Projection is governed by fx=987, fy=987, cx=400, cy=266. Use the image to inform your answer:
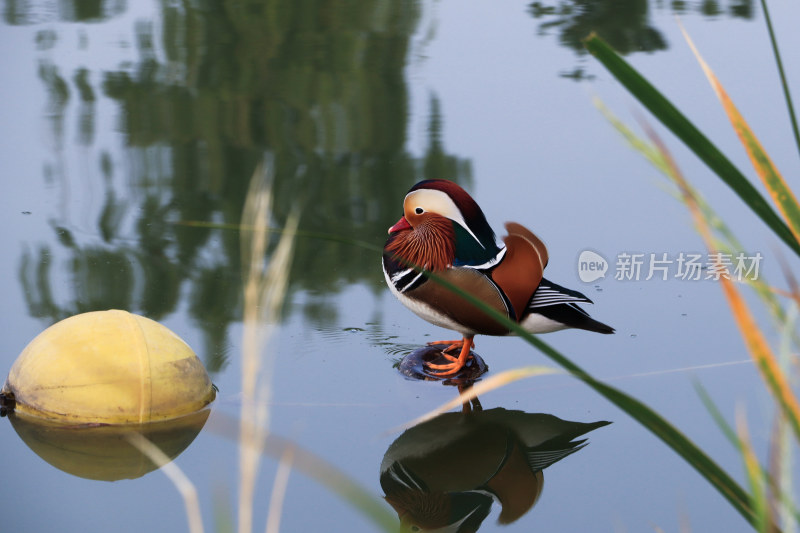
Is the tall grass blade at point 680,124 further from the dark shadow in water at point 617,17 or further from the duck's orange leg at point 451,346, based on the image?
the dark shadow in water at point 617,17

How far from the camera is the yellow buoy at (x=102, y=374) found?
282 centimetres

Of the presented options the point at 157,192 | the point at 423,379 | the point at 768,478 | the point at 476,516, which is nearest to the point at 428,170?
the point at 157,192

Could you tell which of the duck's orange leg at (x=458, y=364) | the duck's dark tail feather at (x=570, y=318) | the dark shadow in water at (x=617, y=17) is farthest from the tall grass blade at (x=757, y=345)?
the dark shadow in water at (x=617, y=17)

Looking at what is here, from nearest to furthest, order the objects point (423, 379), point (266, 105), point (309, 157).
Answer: point (423, 379) → point (309, 157) → point (266, 105)

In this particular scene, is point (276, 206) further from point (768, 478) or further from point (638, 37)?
point (768, 478)

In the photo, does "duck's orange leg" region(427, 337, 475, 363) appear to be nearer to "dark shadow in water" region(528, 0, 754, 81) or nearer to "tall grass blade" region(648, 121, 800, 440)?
"tall grass blade" region(648, 121, 800, 440)

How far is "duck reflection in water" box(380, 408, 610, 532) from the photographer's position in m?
2.53

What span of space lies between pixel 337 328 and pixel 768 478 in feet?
8.86

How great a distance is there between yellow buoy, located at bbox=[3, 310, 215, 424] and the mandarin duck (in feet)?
2.43

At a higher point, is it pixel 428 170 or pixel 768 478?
pixel 768 478

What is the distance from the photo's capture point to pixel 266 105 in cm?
584

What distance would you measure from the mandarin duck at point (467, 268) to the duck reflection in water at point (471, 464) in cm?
30
